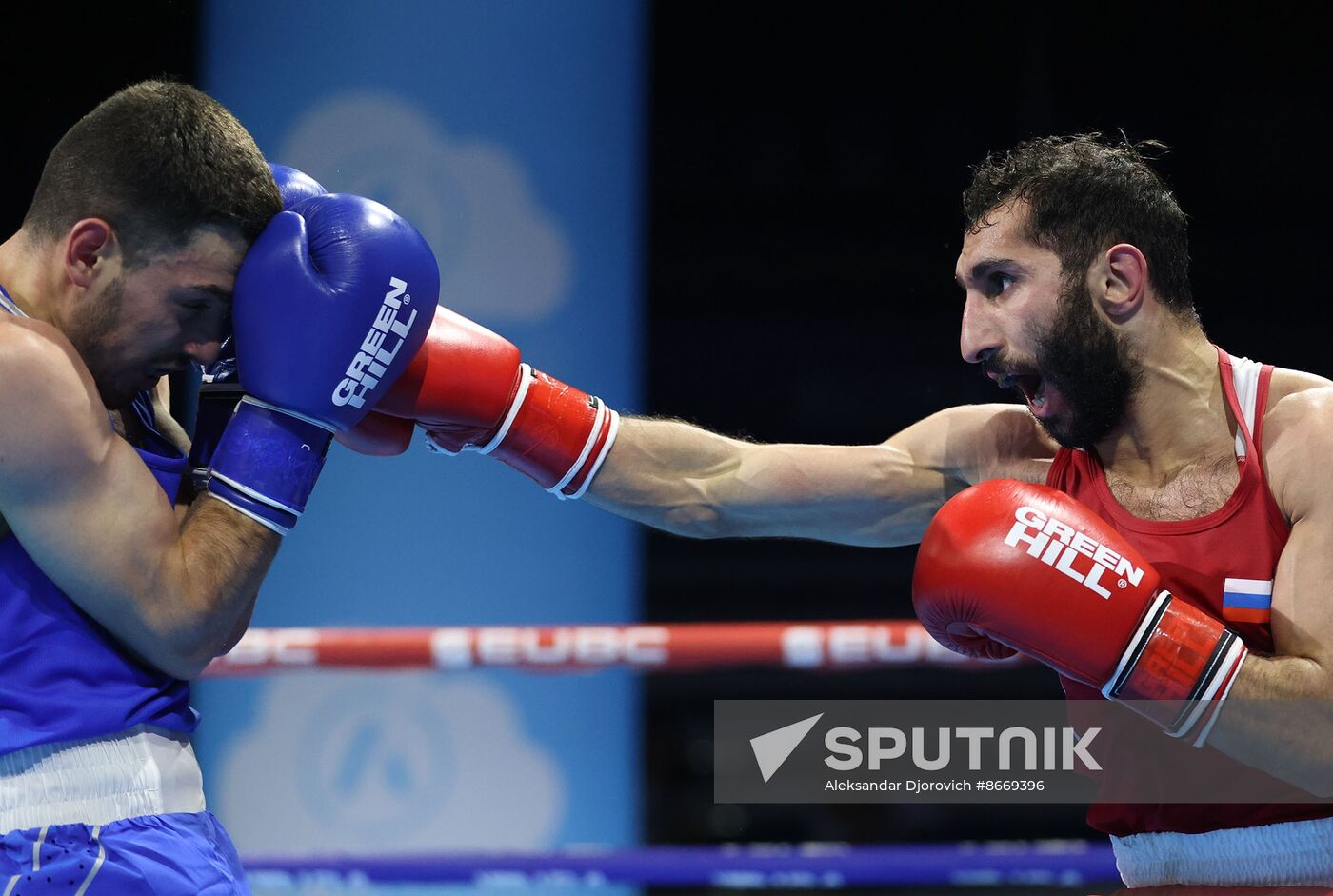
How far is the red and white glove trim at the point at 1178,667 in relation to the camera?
1.83 metres

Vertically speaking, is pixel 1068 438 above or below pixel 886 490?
above

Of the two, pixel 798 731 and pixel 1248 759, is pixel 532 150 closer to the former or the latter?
Answer: pixel 798 731

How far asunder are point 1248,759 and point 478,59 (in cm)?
354

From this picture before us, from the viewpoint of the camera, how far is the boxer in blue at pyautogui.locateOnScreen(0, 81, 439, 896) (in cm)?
159

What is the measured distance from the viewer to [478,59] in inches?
180

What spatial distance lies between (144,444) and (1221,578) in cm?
156

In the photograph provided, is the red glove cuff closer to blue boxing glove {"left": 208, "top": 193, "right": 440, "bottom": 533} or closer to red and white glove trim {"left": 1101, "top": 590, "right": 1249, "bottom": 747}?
blue boxing glove {"left": 208, "top": 193, "right": 440, "bottom": 533}

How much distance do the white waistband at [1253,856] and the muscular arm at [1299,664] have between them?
8 centimetres

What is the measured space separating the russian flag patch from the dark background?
4.72m

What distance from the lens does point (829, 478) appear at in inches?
94.6

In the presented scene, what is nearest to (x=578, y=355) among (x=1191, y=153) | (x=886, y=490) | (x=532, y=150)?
(x=532, y=150)

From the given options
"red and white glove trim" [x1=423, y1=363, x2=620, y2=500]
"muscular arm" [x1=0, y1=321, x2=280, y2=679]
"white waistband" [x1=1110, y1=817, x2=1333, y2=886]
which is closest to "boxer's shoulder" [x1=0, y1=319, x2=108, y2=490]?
"muscular arm" [x1=0, y1=321, x2=280, y2=679]

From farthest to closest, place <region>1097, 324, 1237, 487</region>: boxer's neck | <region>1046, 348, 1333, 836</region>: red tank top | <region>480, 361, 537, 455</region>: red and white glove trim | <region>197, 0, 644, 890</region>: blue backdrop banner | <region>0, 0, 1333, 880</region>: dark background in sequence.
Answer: <region>0, 0, 1333, 880</region>: dark background → <region>197, 0, 644, 890</region>: blue backdrop banner → <region>480, 361, 537, 455</region>: red and white glove trim → <region>1097, 324, 1237, 487</region>: boxer's neck → <region>1046, 348, 1333, 836</region>: red tank top

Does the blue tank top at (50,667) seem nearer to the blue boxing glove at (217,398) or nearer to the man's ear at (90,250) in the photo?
the man's ear at (90,250)
